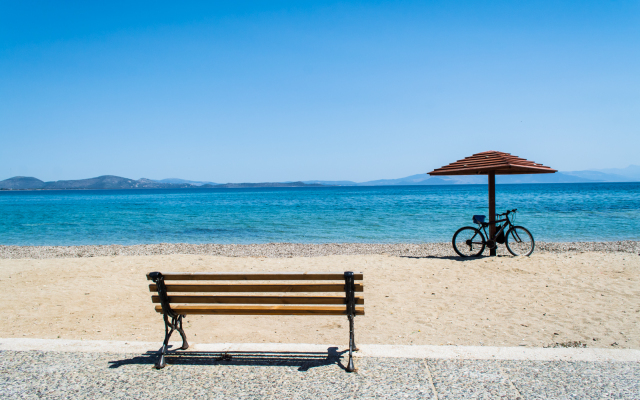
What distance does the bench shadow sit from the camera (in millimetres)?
3646

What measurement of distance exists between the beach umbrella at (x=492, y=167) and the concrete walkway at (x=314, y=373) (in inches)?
251

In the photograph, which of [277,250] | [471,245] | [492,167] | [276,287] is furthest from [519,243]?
[276,287]

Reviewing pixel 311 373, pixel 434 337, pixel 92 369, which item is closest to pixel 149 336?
pixel 92 369

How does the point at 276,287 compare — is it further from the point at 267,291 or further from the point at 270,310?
the point at 270,310

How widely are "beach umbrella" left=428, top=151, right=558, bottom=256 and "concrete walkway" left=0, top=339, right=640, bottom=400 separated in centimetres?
639

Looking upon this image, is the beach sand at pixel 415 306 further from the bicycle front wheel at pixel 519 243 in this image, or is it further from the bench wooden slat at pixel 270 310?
the bench wooden slat at pixel 270 310

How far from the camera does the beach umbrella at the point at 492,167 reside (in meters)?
9.43

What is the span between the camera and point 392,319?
222 inches

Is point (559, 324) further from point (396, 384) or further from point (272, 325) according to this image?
point (272, 325)

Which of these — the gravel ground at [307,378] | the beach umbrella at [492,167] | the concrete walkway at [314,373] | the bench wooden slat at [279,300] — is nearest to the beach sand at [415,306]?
the concrete walkway at [314,373]

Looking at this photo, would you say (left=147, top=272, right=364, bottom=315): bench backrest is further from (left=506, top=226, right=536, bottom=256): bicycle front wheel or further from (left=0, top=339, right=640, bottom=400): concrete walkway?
(left=506, top=226, right=536, bottom=256): bicycle front wheel

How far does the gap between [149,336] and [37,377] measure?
1702mm

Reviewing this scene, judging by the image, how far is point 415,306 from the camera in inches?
244

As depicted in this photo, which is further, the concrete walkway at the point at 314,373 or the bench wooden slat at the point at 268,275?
the bench wooden slat at the point at 268,275
